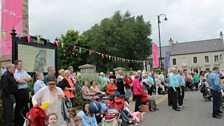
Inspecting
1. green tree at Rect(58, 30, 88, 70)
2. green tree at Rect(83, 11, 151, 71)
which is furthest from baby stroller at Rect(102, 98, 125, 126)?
green tree at Rect(58, 30, 88, 70)

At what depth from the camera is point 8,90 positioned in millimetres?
7238

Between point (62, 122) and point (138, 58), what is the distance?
43787 mm

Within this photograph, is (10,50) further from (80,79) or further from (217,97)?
(217,97)

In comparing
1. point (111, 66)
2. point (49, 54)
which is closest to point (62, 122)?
point (49, 54)

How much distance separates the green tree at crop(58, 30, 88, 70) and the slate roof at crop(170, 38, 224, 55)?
34813mm

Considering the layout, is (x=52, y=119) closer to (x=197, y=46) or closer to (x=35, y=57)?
(x=35, y=57)

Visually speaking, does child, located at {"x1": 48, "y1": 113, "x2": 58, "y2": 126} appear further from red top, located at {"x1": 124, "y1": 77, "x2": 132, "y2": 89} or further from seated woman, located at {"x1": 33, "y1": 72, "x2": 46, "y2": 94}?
red top, located at {"x1": 124, "y1": 77, "x2": 132, "y2": 89}

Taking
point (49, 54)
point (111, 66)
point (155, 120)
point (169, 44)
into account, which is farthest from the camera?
point (169, 44)

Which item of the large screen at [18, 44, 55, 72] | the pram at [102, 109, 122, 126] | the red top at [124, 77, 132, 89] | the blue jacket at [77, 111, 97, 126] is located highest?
the large screen at [18, 44, 55, 72]

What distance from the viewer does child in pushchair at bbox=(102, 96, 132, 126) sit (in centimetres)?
823

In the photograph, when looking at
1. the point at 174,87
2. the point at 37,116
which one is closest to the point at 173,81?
the point at 174,87

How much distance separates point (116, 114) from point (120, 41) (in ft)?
129

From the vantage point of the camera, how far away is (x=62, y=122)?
5.41 metres

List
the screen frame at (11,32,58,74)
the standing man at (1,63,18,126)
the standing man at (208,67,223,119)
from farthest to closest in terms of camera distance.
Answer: the standing man at (208,67,223,119) < the screen frame at (11,32,58,74) < the standing man at (1,63,18,126)
